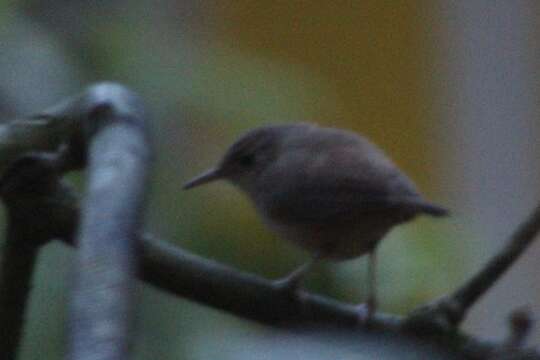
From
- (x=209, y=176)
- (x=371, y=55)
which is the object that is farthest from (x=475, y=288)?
(x=371, y=55)

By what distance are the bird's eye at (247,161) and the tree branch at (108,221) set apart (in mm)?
1688

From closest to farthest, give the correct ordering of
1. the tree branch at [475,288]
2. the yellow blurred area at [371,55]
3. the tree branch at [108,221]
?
the tree branch at [108,221], the tree branch at [475,288], the yellow blurred area at [371,55]

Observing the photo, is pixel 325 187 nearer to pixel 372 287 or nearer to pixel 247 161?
pixel 247 161

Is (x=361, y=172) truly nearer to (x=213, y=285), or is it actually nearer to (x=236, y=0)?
(x=213, y=285)

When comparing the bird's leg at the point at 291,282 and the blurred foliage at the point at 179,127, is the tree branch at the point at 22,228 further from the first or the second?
the bird's leg at the point at 291,282

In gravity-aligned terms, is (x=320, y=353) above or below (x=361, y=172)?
above

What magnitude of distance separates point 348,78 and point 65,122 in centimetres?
429

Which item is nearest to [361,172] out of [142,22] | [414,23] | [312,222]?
[312,222]

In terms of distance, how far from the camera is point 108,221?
68cm

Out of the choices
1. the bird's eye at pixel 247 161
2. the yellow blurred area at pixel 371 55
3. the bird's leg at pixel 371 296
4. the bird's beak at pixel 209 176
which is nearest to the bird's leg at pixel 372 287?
the bird's leg at pixel 371 296

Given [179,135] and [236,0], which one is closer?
[179,135]

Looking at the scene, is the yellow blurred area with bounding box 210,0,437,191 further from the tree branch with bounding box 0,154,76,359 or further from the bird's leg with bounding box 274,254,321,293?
the tree branch with bounding box 0,154,76,359

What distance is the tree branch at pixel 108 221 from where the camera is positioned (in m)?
0.57

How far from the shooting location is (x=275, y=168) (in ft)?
8.64
